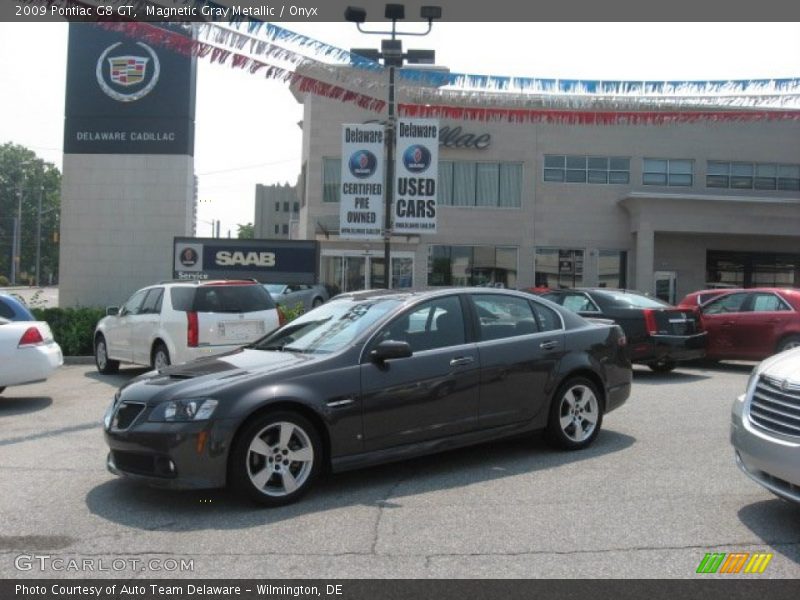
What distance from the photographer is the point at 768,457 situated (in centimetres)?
482

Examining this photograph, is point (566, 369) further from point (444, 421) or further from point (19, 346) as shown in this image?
point (19, 346)

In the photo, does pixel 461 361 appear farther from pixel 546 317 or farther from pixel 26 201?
pixel 26 201

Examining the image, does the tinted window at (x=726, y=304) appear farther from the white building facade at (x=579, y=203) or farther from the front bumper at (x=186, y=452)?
the white building facade at (x=579, y=203)

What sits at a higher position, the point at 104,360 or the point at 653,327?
the point at 653,327

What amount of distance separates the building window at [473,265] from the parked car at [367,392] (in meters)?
24.8

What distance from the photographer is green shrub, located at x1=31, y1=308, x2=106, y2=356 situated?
50.9 feet

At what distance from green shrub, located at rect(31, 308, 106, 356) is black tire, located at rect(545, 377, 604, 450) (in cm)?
1127

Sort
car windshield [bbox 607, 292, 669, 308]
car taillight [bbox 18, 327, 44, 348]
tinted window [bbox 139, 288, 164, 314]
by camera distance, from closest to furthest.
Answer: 1. car taillight [bbox 18, 327, 44, 348]
2. tinted window [bbox 139, 288, 164, 314]
3. car windshield [bbox 607, 292, 669, 308]

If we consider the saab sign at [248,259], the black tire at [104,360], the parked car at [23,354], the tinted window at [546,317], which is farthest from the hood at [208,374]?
the saab sign at [248,259]

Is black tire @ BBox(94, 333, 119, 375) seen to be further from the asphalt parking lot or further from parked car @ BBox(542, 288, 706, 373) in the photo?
parked car @ BBox(542, 288, 706, 373)

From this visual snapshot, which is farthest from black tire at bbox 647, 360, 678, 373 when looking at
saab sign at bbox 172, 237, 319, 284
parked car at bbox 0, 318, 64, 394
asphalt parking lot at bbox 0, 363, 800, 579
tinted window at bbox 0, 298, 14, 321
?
tinted window at bbox 0, 298, 14, 321

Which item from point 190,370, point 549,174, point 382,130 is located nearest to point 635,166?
point 549,174

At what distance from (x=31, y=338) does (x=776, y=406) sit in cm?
867

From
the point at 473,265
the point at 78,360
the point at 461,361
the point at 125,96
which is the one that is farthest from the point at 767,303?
the point at 473,265
